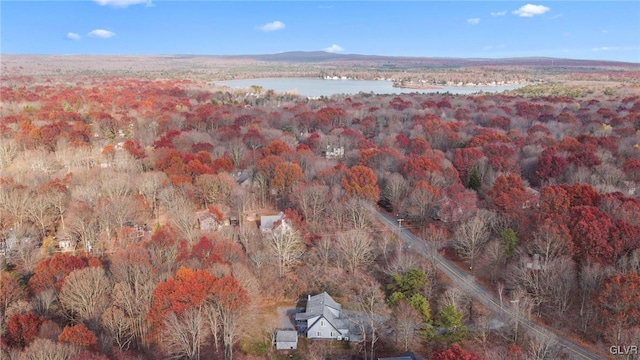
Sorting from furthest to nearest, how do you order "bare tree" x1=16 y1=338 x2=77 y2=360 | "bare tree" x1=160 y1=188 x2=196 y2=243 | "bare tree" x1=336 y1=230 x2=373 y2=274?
"bare tree" x1=160 y1=188 x2=196 y2=243, "bare tree" x1=336 y1=230 x2=373 y2=274, "bare tree" x1=16 y1=338 x2=77 y2=360

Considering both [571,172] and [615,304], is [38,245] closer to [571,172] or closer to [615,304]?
[615,304]

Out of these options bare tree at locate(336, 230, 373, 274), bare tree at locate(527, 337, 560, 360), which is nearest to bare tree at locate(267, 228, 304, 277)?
bare tree at locate(336, 230, 373, 274)

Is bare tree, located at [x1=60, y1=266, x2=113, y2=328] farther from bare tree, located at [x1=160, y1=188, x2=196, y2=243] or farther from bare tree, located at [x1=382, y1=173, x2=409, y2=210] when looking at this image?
bare tree, located at [x1=382, y1=173, x2=409, y2=210]

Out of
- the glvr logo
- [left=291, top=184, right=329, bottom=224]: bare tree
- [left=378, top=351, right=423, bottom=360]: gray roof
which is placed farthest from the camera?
[left=291, top=184, right=329, bottom=224]: bare tree

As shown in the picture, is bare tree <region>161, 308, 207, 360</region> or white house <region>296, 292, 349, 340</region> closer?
bare tree <region>161, 308, 207, 360</region>

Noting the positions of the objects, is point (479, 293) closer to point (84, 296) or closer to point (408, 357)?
point (408, 357)

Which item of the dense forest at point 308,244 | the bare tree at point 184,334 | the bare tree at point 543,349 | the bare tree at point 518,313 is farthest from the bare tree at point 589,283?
the bare tree at point 184,334

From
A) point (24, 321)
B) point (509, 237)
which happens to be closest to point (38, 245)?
point (24, 321)

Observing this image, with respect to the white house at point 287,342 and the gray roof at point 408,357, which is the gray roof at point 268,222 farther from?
the gray roof at point 408,357
